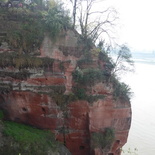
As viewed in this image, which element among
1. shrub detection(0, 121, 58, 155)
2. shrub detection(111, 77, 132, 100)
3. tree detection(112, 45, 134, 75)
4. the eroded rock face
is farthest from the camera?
tree detection(112, 45, 134, 75)

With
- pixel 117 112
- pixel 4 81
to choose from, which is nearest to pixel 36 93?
pixel 4 81

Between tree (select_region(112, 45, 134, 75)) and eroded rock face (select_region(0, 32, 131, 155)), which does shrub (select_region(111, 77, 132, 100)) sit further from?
tree (select_region(112, 45, 134, 75))

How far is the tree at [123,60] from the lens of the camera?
15.3 meters

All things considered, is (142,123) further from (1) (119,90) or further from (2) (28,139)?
(2) (28,139)

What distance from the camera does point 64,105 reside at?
546 inches

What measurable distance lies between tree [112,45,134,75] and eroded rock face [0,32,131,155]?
6.47ft

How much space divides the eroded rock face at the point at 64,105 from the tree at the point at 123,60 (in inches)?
77.6

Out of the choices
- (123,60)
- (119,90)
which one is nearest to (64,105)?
(119,90)

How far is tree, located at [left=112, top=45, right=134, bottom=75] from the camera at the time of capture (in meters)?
15.3

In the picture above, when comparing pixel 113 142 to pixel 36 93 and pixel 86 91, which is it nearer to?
pixel 86 91

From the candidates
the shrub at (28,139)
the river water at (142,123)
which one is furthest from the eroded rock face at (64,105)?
the river water at (142,123)

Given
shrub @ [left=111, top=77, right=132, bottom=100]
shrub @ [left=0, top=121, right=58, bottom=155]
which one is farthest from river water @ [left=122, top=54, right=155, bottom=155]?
shrub @ [left=0, top=121, right=58, bottom=155]

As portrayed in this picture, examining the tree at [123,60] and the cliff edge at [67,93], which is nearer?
the cliff edge at [67,93]

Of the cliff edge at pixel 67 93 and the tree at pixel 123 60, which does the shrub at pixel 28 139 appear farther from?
the tree at pixel 123 60
